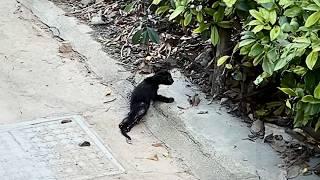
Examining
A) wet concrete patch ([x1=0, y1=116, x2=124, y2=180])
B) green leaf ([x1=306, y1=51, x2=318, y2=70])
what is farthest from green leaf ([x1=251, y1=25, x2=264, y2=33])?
wet concrete patch ([x1=0, y1=116, x2=124, y2=180])

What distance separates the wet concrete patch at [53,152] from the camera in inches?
163

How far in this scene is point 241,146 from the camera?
4.30 metres

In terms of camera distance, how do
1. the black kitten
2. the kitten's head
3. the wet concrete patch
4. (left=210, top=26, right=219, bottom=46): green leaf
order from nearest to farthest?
the wet concrete patch → (left=210, top=26, right=219, bottom=46): green leaf → the black kitten → the kitten's head

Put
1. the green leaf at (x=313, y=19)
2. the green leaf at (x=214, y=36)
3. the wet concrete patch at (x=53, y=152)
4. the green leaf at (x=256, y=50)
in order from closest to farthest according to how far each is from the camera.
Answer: the green leaf at (x=313, y=19)
the green leaf at (x=256, y=50)
the wet concrete patch at (x=53, y=152)
the green leaf at (x=214, y=36)

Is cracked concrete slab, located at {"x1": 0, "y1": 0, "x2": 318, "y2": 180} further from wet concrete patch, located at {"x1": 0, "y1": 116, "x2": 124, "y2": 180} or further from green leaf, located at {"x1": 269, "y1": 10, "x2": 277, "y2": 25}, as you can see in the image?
green leaf, located at {"x1": 269, "y1": 10, "x2": 277, "y2": 25}

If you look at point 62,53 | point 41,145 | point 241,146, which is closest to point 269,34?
point 241,146

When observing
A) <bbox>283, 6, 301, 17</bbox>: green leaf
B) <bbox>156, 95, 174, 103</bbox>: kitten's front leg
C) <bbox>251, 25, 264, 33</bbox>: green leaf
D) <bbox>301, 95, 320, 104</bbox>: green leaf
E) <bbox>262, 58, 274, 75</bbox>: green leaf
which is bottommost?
<bbox>156, 95, 174, 103</bbox>: kitten's front leg

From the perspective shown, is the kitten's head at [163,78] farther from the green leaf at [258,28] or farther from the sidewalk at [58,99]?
the green leaf at [258,28]

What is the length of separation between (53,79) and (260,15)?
96.2 inches

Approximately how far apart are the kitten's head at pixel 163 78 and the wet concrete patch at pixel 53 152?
2.14 ft

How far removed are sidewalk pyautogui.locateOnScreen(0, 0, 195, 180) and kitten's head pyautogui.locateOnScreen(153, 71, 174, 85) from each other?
1.19 feet

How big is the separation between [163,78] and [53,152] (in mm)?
1088

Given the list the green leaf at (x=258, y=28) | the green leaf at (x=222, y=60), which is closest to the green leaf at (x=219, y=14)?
the green leaf at (x=222, y=60)

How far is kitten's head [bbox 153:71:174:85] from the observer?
4982 millimetres
